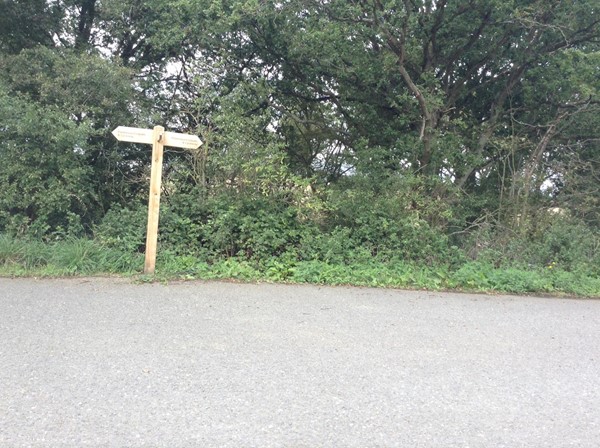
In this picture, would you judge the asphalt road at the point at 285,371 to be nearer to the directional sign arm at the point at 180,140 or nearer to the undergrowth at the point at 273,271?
the undergrowth at the point at 273,271

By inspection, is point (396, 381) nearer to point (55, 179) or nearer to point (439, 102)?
point (55, 179)

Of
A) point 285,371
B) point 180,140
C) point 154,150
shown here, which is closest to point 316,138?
point 180,140

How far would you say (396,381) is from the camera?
150 inches

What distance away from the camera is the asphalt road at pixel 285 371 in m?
3.04

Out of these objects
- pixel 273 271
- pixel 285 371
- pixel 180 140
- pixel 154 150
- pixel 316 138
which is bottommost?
pixel 285 371

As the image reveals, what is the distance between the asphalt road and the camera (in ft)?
→ 9.97

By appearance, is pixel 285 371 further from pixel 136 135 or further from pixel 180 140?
pixel 136 135

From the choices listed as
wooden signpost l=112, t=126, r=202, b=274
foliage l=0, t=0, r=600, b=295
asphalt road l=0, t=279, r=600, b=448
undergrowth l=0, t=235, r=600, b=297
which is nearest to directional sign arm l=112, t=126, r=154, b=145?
wooden signpost l=112, t=126, r=202, b=274

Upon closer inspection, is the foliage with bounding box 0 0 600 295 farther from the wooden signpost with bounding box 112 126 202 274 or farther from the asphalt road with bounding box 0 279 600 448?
the asphalt road with bounding box 0 279 600 448

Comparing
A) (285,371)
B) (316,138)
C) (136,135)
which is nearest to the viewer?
(285,371)

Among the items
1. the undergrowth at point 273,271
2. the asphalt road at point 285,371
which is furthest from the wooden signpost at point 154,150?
the asphalt road at point 285,371

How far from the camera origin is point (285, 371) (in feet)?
12.8

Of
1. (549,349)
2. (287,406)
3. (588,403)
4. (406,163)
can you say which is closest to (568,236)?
(406,163)

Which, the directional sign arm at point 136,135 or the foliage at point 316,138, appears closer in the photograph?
the directional sign arm at point 136,135
